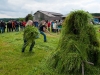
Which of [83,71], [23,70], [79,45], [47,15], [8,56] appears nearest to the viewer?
[83,71]

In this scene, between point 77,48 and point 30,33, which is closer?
point 77,48

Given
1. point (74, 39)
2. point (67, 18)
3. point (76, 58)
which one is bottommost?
point (76, 58)

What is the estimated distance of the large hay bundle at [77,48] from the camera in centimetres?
661

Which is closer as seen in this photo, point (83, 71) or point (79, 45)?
point (83, 71)

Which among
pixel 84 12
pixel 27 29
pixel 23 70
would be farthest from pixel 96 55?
pixel 27 29

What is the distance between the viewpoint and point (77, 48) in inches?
262

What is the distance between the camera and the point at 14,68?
780cm

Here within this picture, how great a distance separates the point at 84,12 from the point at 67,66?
188cm

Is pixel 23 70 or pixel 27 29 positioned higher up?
pixel 27 29

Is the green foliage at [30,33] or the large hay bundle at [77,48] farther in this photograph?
the green foliage at [30,33]

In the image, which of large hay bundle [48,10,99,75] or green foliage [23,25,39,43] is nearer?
large hay bundle [48,10,99,75]

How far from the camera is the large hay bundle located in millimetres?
6613

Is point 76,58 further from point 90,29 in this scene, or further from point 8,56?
point 8,56

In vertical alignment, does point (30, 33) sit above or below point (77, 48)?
above
